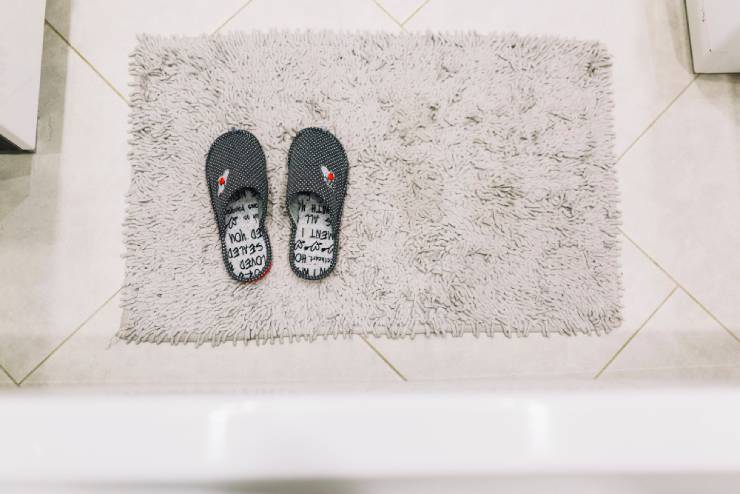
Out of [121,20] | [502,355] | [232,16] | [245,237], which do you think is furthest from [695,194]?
[121,20]

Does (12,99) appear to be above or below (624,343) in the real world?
above

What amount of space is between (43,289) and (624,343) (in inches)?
46.5

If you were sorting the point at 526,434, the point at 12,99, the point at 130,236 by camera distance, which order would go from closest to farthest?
the point at 526,434, the point at 12,99, the point at 130,236

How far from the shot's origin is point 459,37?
0.98 meters

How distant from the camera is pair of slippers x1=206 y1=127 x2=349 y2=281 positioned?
91 centimetres

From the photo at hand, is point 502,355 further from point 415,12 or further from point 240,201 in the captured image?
point 415,12

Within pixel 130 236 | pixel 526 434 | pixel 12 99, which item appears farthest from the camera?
pixel 130 236

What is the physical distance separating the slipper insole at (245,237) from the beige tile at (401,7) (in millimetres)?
499

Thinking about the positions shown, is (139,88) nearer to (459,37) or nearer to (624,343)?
(459,37)

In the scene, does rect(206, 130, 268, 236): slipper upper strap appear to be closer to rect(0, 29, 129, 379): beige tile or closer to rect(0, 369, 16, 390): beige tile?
rect(0, 29, 129, 379): beige tile

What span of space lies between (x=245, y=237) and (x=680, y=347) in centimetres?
91

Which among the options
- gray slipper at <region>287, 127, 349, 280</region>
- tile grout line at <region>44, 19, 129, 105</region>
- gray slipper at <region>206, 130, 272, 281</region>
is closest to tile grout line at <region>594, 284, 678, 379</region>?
gray slipper at <region>287, 127, 349, 280</region>

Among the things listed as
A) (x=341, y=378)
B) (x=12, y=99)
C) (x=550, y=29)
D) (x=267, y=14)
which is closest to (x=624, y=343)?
(x=341, y=378)

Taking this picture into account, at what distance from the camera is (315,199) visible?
940 millimetres
